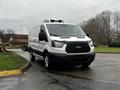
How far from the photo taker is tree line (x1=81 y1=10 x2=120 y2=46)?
282 feet

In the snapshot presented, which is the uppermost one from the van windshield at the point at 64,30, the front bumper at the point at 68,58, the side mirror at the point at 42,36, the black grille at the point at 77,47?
the van windshield at the point at 64,30

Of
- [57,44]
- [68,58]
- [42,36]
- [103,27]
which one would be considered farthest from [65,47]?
[103,27]

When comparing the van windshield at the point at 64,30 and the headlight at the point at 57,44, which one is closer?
the headlight at the point at 57,44

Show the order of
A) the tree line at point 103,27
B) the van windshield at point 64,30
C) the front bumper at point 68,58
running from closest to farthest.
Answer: the front bumper at point 68,58, the van windshield at point 64,30, the tree line at point 103,27

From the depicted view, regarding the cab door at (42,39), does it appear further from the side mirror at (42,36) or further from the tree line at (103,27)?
the tree line at (103,27)

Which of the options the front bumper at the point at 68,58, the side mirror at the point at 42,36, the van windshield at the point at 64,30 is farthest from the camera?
the side mirror at the point at 42,36

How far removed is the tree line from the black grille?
2836 inches

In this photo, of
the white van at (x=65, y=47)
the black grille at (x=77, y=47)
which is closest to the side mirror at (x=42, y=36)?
the white van at (x=65, y=47)

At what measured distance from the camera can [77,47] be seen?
11.6 m

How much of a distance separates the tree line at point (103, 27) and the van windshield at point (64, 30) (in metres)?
70.7

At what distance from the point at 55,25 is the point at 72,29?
0.88 m

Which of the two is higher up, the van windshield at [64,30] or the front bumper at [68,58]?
the van windshield at [64,30]

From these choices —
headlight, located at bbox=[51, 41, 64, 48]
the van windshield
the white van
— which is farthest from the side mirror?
headlight, located at bbox=[51, 41, 64, 48]

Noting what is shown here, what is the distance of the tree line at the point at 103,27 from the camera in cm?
8586
